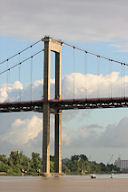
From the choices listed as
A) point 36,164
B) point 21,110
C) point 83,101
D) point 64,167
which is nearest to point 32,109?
point 21,110

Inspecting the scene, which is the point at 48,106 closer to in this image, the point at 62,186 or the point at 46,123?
the point at 46,123

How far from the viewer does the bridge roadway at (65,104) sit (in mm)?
96438

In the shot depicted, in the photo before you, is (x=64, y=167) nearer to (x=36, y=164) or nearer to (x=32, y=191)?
(x=36, y=164)

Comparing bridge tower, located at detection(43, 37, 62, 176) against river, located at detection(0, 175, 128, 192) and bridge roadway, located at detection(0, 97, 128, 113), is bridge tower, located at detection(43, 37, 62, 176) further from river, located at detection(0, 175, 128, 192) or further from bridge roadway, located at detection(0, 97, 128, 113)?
river, located at detection(0, 175, 128, 192)

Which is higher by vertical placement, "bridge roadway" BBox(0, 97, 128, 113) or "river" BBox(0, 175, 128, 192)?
"bridge roadway" BBox(0, 97, 128, 113)

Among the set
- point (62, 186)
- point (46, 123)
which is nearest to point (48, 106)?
point (46, 123)

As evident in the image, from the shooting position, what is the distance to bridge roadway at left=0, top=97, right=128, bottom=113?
96.4 meters

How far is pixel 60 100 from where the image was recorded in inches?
3991

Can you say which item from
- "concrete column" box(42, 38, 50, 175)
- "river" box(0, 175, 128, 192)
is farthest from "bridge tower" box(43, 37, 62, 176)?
"river" box(0, 175, 128, 192)

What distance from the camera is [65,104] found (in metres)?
101

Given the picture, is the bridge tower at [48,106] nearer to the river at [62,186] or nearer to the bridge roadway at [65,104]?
the bridge roadway at [65,104]

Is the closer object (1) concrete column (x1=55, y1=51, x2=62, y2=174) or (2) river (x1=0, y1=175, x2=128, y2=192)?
(2) river (x1=0, y1=175, x2=128, y2=192)

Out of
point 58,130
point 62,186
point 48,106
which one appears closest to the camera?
point 62,186

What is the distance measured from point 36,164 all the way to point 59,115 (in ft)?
159
